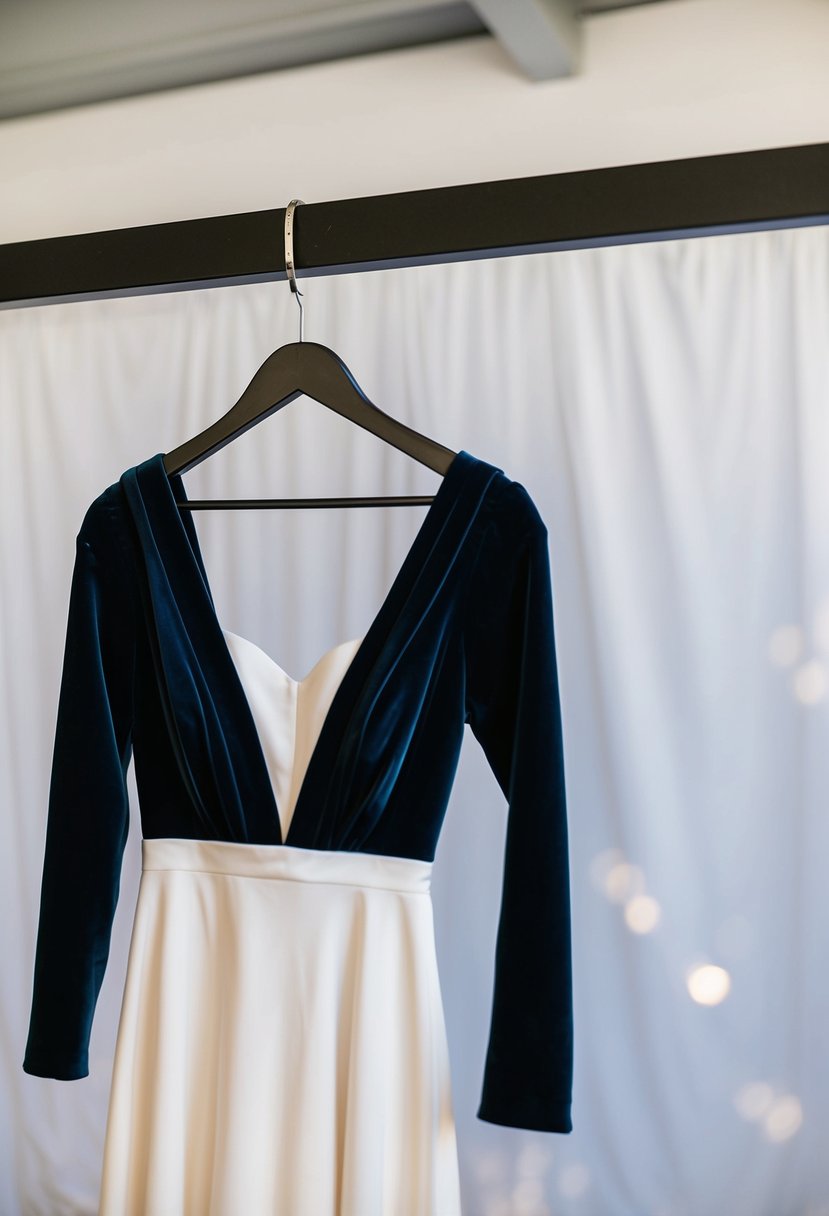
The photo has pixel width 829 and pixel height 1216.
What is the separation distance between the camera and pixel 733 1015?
1714mm

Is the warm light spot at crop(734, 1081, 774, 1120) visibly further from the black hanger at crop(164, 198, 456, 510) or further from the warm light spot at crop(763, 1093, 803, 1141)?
the black hanger at crop(164, 198, 456, 510)

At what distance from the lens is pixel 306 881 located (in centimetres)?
118

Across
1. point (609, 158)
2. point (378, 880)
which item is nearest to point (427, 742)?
point (378, 880)

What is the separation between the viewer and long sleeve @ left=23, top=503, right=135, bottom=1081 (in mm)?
1234

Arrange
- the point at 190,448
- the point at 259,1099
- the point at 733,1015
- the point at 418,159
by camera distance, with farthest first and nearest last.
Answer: the point at 418,159, the point at 733,1015, the point at 190,448, the point at 259,1099

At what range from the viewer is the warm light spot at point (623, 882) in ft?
5.78

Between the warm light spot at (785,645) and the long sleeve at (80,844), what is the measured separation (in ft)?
3.31

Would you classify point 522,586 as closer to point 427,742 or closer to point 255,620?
point 427,742

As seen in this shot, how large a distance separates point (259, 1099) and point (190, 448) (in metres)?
0.74

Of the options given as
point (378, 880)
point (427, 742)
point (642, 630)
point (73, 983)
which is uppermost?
point (642, 630)

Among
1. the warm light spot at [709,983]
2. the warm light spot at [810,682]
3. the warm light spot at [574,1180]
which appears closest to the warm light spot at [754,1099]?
the warm light spot at [709,983]

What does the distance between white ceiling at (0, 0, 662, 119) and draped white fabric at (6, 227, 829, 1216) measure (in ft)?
1.15

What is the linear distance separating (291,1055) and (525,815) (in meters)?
0.37

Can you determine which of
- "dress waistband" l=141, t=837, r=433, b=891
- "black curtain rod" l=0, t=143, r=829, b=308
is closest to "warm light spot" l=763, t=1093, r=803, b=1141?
"dress waistband" l=141, t=837, r=433, b=891
